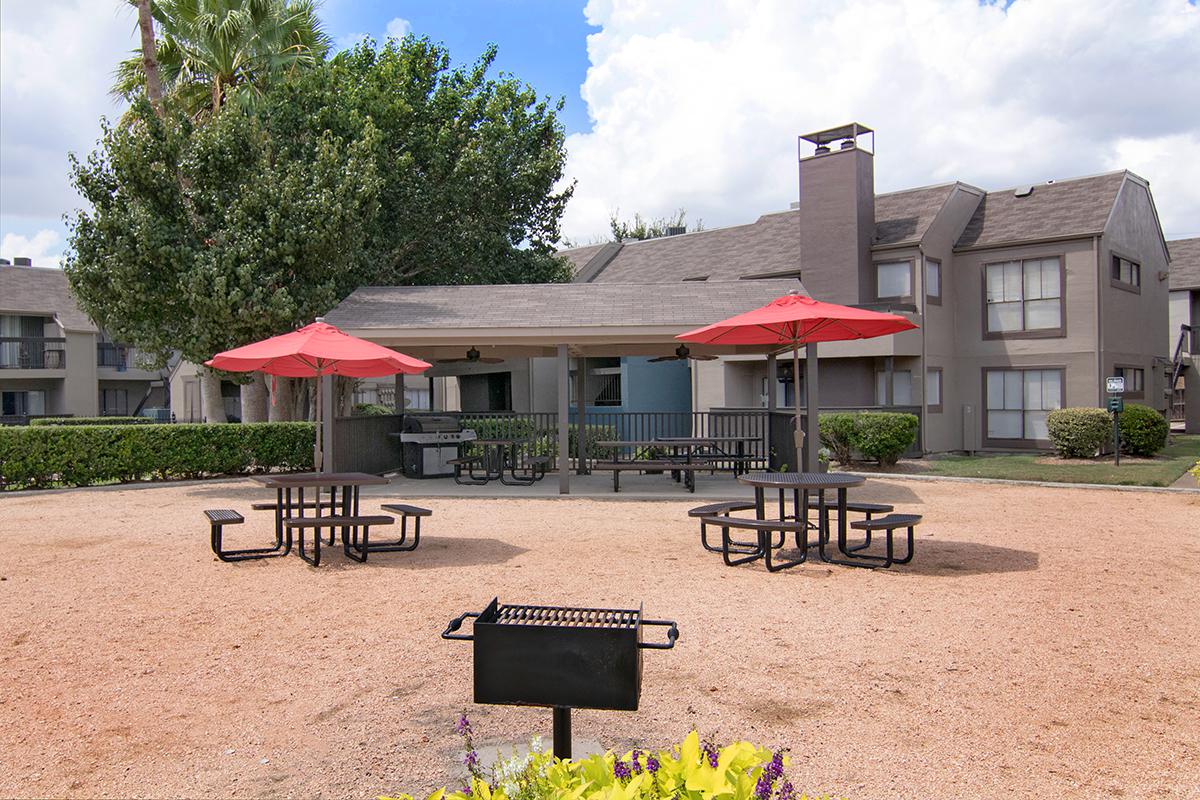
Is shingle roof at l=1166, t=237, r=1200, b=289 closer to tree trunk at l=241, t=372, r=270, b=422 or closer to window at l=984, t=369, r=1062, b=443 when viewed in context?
window at l=984, t=369, r=1062, b=443

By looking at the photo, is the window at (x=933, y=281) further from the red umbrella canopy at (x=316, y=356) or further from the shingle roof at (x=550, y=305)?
the red umbrella canopy at (x=316, y=356)

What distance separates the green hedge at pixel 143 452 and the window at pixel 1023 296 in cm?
1663

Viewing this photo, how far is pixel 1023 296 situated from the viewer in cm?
2305

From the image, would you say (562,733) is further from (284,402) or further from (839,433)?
(284,402)

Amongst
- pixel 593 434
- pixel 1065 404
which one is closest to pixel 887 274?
pixel 1065 404

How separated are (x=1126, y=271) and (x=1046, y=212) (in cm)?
284

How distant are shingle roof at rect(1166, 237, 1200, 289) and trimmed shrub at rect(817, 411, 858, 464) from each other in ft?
65.5

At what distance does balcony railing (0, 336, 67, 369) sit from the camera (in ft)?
118

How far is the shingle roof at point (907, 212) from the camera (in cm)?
2286

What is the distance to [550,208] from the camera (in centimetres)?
2553

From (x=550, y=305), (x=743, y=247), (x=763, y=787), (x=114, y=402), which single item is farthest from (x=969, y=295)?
(x=114, y=402)

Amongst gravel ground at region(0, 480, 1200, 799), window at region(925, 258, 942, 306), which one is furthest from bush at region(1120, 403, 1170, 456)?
gravel ground at region(0, 480, 1200, 799)

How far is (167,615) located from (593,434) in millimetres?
13763

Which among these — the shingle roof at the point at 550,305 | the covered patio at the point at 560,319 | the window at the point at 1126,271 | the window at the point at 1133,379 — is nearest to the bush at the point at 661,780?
the covered patio at the point at 560,319
